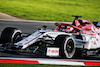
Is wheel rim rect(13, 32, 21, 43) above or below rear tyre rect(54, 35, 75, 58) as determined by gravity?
above

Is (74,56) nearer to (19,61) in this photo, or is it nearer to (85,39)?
(85,39)

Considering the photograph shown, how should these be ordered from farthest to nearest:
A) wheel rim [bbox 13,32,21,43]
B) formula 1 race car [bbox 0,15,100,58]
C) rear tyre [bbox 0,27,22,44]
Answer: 1. wheel rim [bbox 13,32,21,43]
2. rear tyre [bbox 0,27,22,44]
3. formula 1 race car [bbox 0,15,100,58]

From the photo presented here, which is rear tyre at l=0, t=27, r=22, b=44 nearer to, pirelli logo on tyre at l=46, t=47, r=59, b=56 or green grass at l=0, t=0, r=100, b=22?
pirelli logo on tyre at l=46, t=47, r=59, b=56

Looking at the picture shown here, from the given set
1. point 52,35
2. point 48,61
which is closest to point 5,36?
point 52,35

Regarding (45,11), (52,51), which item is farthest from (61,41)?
(45,11)

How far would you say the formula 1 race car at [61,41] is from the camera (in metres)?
8.22

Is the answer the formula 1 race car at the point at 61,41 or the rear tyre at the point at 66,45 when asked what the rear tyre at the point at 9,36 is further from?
the rear tyre at the point at 66,45

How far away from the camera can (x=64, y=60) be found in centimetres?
815

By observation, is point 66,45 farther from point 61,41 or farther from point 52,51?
point 52,51

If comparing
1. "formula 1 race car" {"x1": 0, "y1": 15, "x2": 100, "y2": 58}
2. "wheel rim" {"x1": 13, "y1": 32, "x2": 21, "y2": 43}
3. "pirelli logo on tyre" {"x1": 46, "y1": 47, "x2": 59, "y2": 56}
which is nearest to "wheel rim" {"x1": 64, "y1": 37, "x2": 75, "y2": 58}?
"formula 1 race car" {"x1": 0, "y1": 15, "x2": 100, "y2": 58}

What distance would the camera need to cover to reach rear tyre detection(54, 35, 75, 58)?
816cm

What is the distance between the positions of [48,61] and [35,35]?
5.31ft

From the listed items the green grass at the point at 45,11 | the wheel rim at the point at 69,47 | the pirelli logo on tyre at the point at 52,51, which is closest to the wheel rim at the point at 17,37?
the pirelli logo on tyre at the point at 52,51

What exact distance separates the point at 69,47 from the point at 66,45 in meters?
0.21
